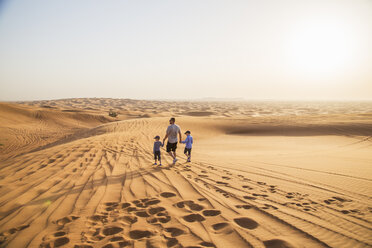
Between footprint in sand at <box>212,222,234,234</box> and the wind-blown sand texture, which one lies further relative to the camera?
footprint in sand at <box>212,222,234,234</box>

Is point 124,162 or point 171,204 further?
point 124,162

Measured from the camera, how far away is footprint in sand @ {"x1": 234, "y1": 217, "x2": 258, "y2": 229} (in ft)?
8.93

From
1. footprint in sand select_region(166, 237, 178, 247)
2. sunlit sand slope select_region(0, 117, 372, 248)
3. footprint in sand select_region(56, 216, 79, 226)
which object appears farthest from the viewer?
footprint in sand select_region(56, 216, 79, 226)

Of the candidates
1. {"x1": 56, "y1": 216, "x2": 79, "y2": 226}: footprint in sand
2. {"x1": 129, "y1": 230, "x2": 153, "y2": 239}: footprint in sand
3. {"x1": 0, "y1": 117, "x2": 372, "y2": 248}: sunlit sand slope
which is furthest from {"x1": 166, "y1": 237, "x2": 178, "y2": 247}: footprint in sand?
{"x1": 56, "y1": 216, "x2": 79, "y2": 226}: footprint in sand

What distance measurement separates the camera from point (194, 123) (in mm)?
17547

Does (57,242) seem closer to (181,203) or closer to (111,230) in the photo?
(111,230)

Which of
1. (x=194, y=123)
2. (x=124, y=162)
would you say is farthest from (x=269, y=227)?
(x=194, y=123)

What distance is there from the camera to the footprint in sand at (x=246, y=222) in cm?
272

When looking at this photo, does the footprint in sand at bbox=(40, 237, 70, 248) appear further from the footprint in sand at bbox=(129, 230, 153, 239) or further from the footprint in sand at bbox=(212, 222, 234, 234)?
the footprint in sand at bbox=(212, 222, 234, 234)

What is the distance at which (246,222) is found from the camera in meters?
2.82

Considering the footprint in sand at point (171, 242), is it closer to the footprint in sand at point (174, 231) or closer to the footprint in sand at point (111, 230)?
the footprint in sand at point (174, 231)

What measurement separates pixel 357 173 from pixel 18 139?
1923 cm

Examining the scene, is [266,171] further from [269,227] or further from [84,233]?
[84,233]

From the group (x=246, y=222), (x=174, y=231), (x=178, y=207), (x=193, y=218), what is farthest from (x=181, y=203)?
(x=246, y=222)
